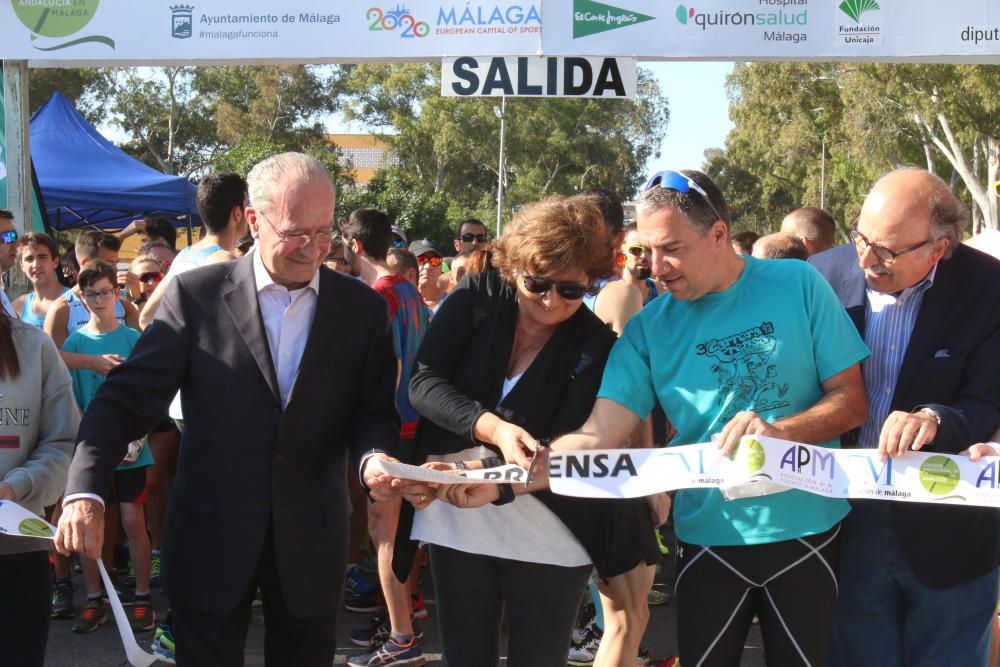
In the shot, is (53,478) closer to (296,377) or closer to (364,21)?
(296,377)

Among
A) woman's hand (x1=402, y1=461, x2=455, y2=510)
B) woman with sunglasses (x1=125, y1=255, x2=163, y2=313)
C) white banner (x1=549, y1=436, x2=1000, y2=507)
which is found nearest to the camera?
white banner (x1=549, y1=436, x2=1000, y2=507)

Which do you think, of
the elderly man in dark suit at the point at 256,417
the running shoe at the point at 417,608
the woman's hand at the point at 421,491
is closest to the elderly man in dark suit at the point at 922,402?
the woman's hand at the point at 421,491

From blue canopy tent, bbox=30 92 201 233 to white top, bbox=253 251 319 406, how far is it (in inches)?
517

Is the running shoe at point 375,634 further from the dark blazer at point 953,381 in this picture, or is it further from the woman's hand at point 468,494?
the dark blazer at point 953,381

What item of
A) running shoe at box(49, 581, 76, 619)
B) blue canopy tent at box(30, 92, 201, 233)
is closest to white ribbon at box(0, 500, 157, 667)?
running shoe at box(49, 581, 76, 619)

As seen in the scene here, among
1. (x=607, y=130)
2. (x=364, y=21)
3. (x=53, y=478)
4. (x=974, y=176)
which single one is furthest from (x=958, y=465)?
(x=607, y=130)

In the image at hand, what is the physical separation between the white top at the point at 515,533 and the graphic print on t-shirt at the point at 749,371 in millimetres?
670

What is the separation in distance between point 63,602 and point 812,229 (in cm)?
521

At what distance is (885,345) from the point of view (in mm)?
3227

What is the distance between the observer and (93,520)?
9.52 feet

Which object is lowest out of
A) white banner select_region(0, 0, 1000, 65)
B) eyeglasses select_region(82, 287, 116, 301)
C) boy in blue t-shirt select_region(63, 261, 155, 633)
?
boy in blue t-shirt select_region(63, 261, 155, 633)

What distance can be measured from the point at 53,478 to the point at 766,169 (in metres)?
56.2

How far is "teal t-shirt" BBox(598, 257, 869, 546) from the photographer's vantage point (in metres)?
2.96

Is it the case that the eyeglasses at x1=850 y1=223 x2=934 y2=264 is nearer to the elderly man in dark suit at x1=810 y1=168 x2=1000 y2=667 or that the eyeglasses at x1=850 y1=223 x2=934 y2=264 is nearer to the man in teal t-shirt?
the elderly man in dark suit at x1=810 y1=168 x2=1000 y2=667
